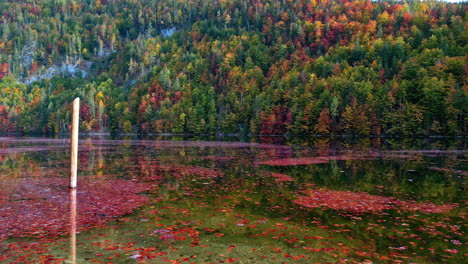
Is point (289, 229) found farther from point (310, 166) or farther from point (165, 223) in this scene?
point (310, 166)

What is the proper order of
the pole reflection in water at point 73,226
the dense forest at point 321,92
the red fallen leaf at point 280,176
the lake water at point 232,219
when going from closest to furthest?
the pole reflection in water at point 73,226 → the lake water at point 232,219 → the red fallen leaf at point 280,176 → the dense forest at point 321,92

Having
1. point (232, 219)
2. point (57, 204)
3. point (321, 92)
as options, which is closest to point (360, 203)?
point (232, 219)

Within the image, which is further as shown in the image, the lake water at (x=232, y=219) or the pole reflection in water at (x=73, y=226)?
the lake water at (x=232, y=219)

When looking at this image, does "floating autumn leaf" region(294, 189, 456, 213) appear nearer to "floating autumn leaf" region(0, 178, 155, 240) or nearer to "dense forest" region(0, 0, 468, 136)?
"floating autumn leaf" region(0, 178, 155, 240)

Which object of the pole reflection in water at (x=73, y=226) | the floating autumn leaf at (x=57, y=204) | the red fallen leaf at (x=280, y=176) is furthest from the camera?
the red fallen leaf at (x=280, y=176)

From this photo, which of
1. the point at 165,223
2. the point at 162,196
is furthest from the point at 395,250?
the point at 162,196

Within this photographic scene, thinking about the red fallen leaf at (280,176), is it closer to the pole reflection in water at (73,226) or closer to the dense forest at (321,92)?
the pole reflection in water at (73,226)

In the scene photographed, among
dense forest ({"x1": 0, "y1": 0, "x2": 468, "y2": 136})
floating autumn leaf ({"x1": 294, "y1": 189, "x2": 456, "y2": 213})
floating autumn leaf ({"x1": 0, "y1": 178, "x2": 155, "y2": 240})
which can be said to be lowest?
floating autumn leaf ({"x1": 0, "y1": 178, "x2": 155, "y2": 240})

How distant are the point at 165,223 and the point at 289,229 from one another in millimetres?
4717

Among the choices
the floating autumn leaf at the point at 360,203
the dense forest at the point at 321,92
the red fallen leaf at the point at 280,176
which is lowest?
the red fallen leaf at the point at 280,176

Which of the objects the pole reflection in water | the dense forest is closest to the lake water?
the pole reflection in water

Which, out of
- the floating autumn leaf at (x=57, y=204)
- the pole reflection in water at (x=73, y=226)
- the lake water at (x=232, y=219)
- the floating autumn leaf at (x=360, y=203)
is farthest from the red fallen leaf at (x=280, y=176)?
the pole reflection in water at (x=73, y=226)

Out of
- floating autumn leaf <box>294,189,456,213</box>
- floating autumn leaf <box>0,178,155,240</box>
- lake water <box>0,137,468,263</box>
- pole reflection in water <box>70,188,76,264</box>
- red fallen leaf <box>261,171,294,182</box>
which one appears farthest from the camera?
red fallen leaf <box>261,171,294,182</box>

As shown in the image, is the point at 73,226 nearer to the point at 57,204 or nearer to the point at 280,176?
the point at 57,204
